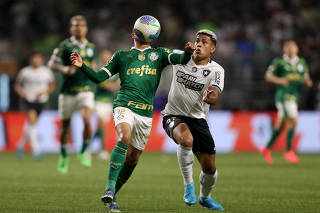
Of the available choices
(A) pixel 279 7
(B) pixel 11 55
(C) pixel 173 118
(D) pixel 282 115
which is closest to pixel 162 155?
(D) pixel 282 115

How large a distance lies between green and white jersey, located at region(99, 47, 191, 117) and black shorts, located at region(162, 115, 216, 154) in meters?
0.40

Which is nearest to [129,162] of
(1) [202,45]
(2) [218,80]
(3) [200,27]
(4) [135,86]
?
(4) [135,86]

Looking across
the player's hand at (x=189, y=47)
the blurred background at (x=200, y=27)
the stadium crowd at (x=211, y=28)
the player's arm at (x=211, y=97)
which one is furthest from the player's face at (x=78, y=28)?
the stadium crowd at (x=211, y=28)

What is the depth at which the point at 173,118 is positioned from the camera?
764 centimetres

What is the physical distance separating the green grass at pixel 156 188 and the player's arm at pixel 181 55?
5.37 ft

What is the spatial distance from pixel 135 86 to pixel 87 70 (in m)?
0.58

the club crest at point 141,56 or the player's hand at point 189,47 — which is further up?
the player's hand at point 189,47

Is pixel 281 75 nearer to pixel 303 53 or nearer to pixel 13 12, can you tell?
pixel 303 53

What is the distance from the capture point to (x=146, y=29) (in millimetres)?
7281

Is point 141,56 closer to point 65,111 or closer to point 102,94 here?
point 65,111

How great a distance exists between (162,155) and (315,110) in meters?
5.28

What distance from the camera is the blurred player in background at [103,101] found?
640 inches

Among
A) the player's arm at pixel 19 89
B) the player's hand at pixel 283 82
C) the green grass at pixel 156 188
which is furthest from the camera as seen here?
the player's arm at pixel 19 89

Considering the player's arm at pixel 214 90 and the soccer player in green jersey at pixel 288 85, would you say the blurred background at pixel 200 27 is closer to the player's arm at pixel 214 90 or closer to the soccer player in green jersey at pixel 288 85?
the soccer player in green jersey at pixel 288 85
